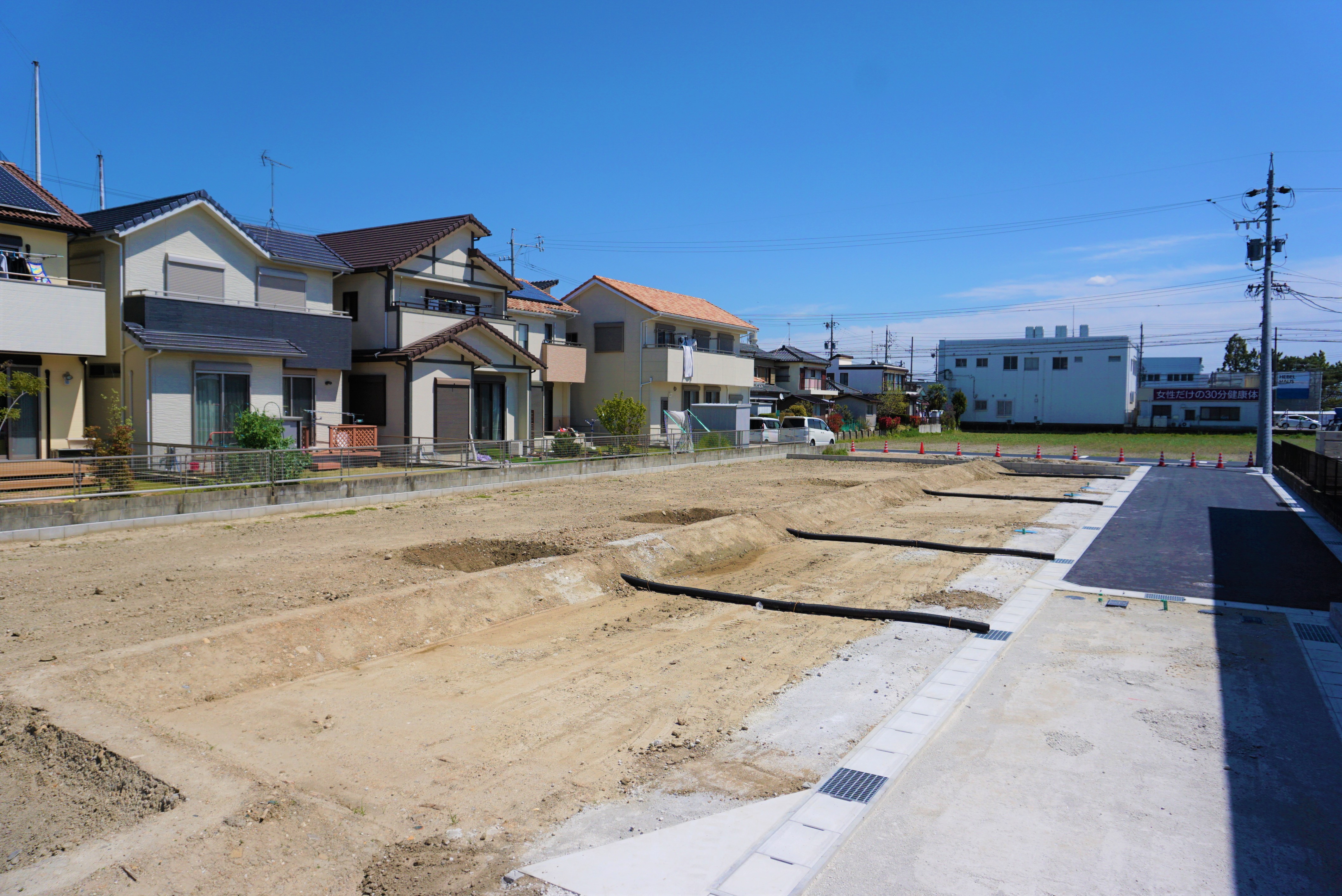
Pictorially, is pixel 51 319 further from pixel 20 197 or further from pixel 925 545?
pixel 925 545

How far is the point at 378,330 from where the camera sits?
75.7 ft

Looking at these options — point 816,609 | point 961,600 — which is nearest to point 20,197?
point 816,609

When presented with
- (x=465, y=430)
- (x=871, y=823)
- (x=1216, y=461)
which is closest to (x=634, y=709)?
(x=871, y=823)

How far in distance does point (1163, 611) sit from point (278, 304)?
19904 mm

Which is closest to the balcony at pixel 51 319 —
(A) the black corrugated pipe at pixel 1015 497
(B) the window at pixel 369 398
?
(B) the window at pixel 369 398

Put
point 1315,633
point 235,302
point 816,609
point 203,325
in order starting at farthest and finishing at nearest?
point 235,302 < point 203,325 < point 816,609 < point 1315,633

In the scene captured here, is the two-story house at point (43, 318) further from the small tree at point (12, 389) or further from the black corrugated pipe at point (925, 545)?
the black corrugated pipe at point (925, 545)

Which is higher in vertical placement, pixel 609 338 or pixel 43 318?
pixel 609 338

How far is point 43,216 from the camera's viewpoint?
15891mm

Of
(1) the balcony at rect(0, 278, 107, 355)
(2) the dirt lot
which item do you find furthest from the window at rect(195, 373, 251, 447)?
(2) the dirt lot

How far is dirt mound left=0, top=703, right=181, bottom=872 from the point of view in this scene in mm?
3826

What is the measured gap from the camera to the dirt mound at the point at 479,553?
10.2m

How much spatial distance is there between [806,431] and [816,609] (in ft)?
84.5

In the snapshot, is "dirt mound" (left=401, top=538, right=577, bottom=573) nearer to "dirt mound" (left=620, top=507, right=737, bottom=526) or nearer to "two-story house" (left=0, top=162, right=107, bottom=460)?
"dirt mound" (left=620, top=507, right=737, bottom=526)
